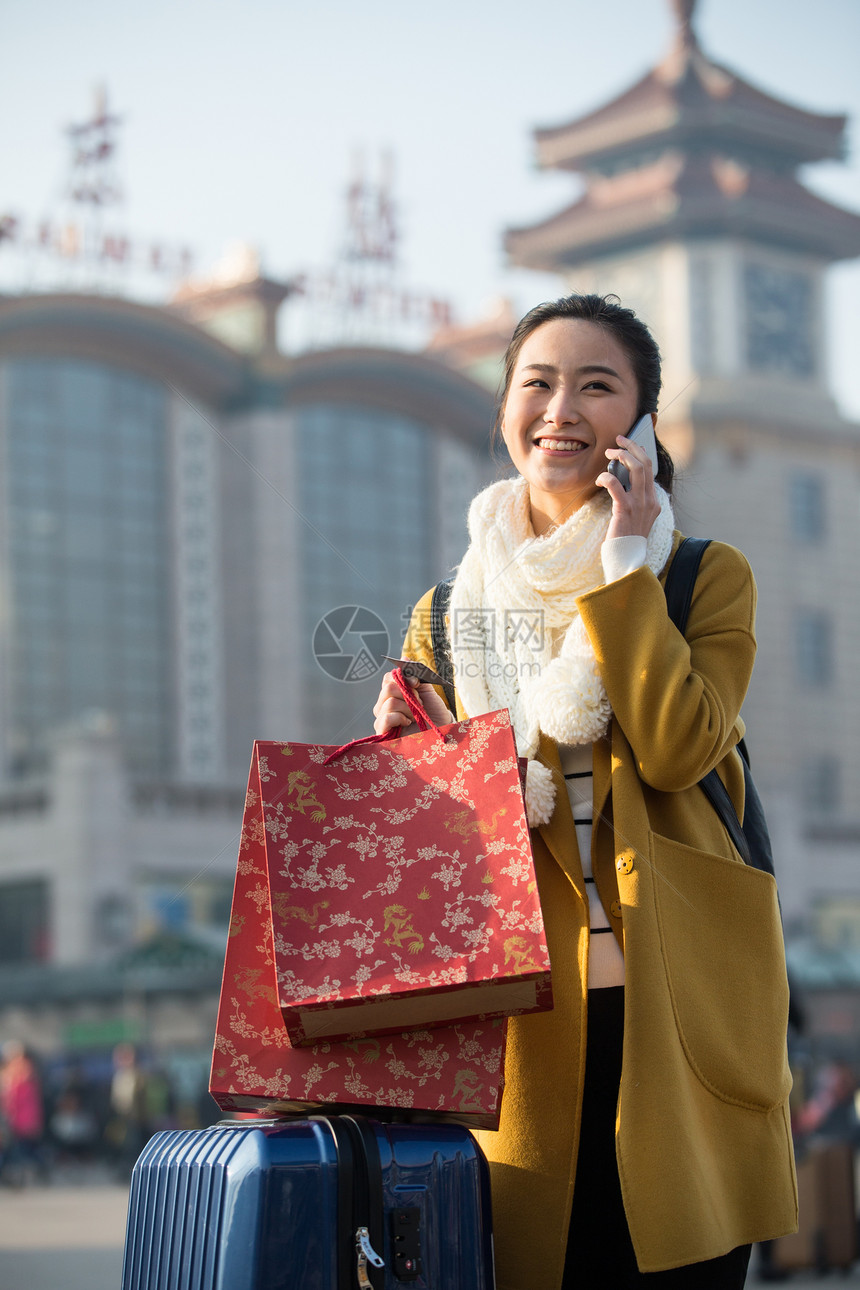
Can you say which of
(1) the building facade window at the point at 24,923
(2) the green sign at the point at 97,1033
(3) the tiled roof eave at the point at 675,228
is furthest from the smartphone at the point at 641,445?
(3) the tiled roof eave at the point at 675,228

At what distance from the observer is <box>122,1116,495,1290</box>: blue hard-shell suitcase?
6.69 feet

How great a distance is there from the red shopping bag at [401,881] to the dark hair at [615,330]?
61 centimetres

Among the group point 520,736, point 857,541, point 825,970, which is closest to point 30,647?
point 825,970

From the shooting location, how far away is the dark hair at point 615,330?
98.9 inches

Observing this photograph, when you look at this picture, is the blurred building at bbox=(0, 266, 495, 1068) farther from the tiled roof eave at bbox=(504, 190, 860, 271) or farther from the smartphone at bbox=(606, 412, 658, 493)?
the smartphone at bbox=(606, 412, 658, 493)

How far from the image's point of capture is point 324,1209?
2.06 metres

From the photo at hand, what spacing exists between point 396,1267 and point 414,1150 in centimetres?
14

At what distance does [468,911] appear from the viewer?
2.15 m

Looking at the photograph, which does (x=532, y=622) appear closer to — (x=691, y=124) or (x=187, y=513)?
(x=187, y=513)

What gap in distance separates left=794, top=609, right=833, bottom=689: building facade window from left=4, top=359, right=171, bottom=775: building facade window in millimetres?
18338

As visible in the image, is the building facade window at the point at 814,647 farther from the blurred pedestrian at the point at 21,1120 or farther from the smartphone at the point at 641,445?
the smartphone at the point at 641,445

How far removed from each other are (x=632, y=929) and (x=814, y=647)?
4709 centimetres

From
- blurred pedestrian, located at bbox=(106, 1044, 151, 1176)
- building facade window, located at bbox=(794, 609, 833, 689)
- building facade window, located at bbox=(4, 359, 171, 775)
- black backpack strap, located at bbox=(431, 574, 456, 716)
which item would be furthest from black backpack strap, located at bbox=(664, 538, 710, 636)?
building facade window, located at bbox=(794, 609, 833, 689)

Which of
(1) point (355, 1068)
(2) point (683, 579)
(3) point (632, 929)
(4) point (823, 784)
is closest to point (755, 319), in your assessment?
(4) point (823, 784)
